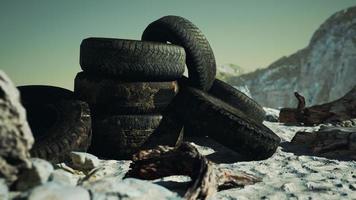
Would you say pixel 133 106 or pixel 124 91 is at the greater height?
pixel 124 91

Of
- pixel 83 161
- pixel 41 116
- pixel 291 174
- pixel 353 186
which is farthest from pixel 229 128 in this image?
pixel 41 116

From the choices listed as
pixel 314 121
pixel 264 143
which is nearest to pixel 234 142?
pixel 264 143

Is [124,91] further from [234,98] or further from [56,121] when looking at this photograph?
[234,98]

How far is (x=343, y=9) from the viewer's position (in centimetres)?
4050

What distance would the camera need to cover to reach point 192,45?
22.5 ft

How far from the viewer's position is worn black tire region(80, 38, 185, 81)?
230 inches

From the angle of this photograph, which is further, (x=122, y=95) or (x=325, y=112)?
(x=325, y=112)

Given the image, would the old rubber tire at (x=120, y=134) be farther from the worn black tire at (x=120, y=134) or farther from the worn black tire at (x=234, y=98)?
the worn black tire at (x=234, y=98)

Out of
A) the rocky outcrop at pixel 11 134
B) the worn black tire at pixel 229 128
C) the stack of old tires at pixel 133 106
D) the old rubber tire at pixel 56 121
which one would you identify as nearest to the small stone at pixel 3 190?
the rocky outcrop at pixel 11 134

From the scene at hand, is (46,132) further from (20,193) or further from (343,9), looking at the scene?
(343,9)

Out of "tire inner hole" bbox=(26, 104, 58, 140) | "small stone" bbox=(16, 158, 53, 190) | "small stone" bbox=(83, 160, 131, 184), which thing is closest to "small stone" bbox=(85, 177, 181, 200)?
"small stone" bbox=(16, 158, 53, 190)

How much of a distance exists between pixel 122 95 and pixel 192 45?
1.75 m

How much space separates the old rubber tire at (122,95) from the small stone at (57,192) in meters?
3.04

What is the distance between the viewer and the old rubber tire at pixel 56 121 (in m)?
4.95
